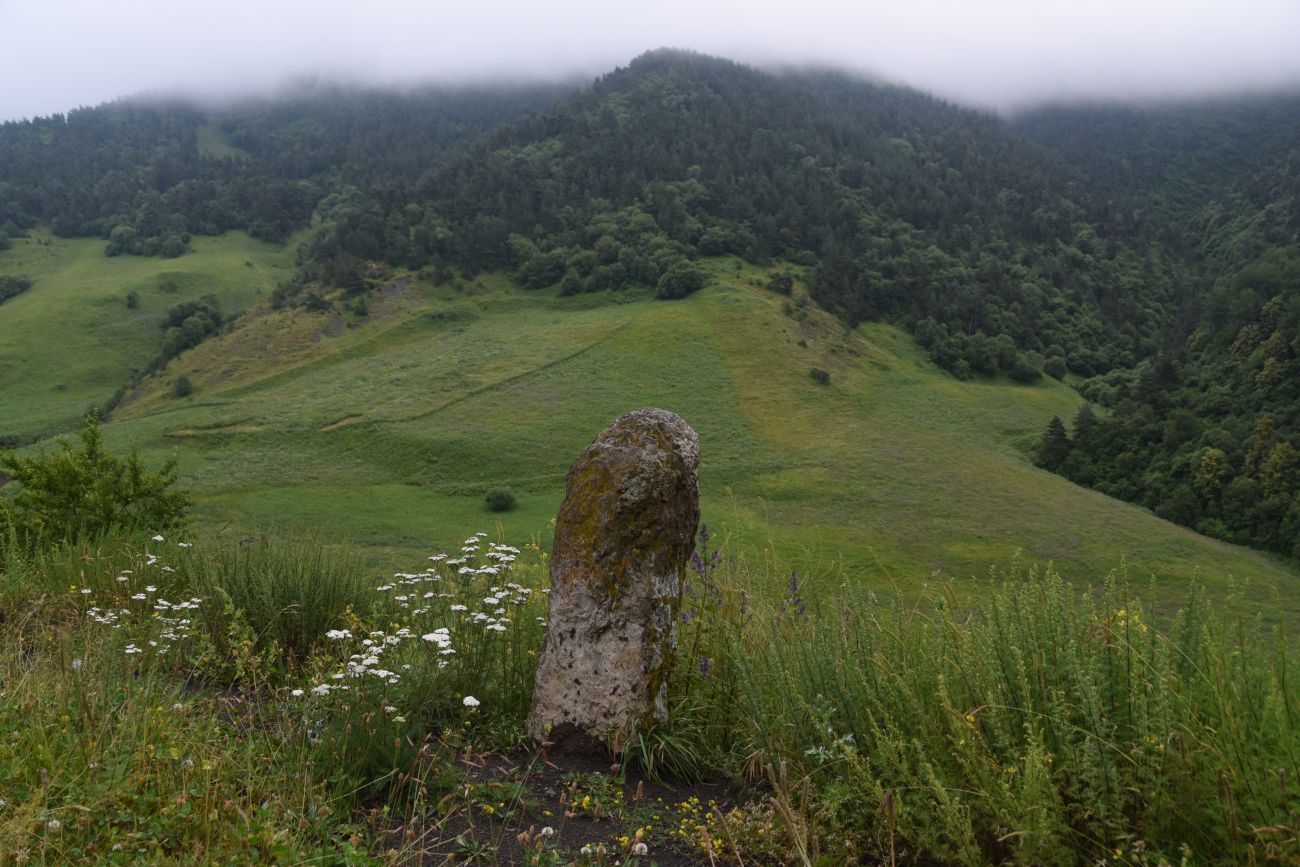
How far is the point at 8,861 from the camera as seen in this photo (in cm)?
293

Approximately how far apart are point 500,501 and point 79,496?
3039cm

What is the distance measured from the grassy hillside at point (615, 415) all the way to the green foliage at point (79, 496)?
14480 mm

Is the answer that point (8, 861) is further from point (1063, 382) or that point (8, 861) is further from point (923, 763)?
point (1063, 382)

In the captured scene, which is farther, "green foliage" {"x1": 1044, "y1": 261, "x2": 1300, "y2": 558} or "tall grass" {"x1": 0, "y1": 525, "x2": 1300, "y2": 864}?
"green foliage" {"x1": 1044, "y1": 261, "x2": 1300, "y2": 558}

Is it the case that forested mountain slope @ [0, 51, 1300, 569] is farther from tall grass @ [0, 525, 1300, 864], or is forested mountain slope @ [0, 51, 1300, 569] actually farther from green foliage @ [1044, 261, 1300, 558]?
tall grass @ [0, 525, 1300, 864]

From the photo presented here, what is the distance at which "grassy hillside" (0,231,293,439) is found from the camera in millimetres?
78812

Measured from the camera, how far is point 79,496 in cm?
1130

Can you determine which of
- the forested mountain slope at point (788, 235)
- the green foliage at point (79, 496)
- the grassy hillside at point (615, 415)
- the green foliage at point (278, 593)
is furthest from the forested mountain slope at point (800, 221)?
the green foliage at point (278, 593)

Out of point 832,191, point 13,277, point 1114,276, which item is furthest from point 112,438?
point 1114,276

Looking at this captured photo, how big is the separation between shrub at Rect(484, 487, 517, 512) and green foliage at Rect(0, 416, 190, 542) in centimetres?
2892

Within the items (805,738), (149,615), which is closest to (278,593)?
(149,615)

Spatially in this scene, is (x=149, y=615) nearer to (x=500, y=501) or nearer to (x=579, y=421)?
(x=500, y=501)

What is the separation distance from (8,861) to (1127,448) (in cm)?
6252

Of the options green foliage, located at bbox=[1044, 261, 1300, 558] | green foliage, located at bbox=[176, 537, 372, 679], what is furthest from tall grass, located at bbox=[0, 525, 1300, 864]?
green foliage, located at bbox=[1044, 261, 1300, 558]
